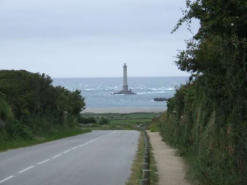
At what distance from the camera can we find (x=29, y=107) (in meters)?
45.5

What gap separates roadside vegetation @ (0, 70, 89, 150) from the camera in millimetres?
37344

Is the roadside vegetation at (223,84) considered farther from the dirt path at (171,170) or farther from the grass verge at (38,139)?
the grass verge at (38,139)

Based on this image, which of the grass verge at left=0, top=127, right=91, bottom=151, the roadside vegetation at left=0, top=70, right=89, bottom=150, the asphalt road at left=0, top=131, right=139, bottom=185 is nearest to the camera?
the asphalt road at left=0, top=131, right=139, bottom=185

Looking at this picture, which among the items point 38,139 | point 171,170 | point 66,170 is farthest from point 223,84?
point 38,139

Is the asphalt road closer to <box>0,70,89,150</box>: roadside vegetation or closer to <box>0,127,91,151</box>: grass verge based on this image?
<box>0,127,91,151</box>: grass verge

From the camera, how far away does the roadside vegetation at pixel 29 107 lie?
37.3 meters

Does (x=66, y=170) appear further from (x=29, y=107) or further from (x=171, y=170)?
(x=29, y=107)

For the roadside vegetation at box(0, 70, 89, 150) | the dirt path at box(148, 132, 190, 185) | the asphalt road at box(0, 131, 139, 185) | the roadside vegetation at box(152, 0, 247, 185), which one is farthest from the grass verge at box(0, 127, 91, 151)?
the roadside vegetation at box(152, 0, 247, 185)

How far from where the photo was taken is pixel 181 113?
88.5ft

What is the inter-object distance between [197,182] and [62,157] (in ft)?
35.7

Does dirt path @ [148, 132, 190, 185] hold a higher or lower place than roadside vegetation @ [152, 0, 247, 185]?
lower

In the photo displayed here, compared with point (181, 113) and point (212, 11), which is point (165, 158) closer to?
point (181, 113)

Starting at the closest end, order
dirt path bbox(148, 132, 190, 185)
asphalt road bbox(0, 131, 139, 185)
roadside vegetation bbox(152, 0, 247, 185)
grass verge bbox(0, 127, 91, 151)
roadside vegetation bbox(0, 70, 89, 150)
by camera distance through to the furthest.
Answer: roadside vegetation bbox(152, 0, 247, 185) < asphalt road bbox(0, 131, 139, 185) < dirt path bbox(148, 132, 190, 185) < grass verge bbox(0, 127, 91, 151) < roadside vegetation bbox(0, 70, 89, 150)

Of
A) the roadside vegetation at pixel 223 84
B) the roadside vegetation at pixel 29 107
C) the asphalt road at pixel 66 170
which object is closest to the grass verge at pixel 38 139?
the roadside vegetation at pixel 29 107
